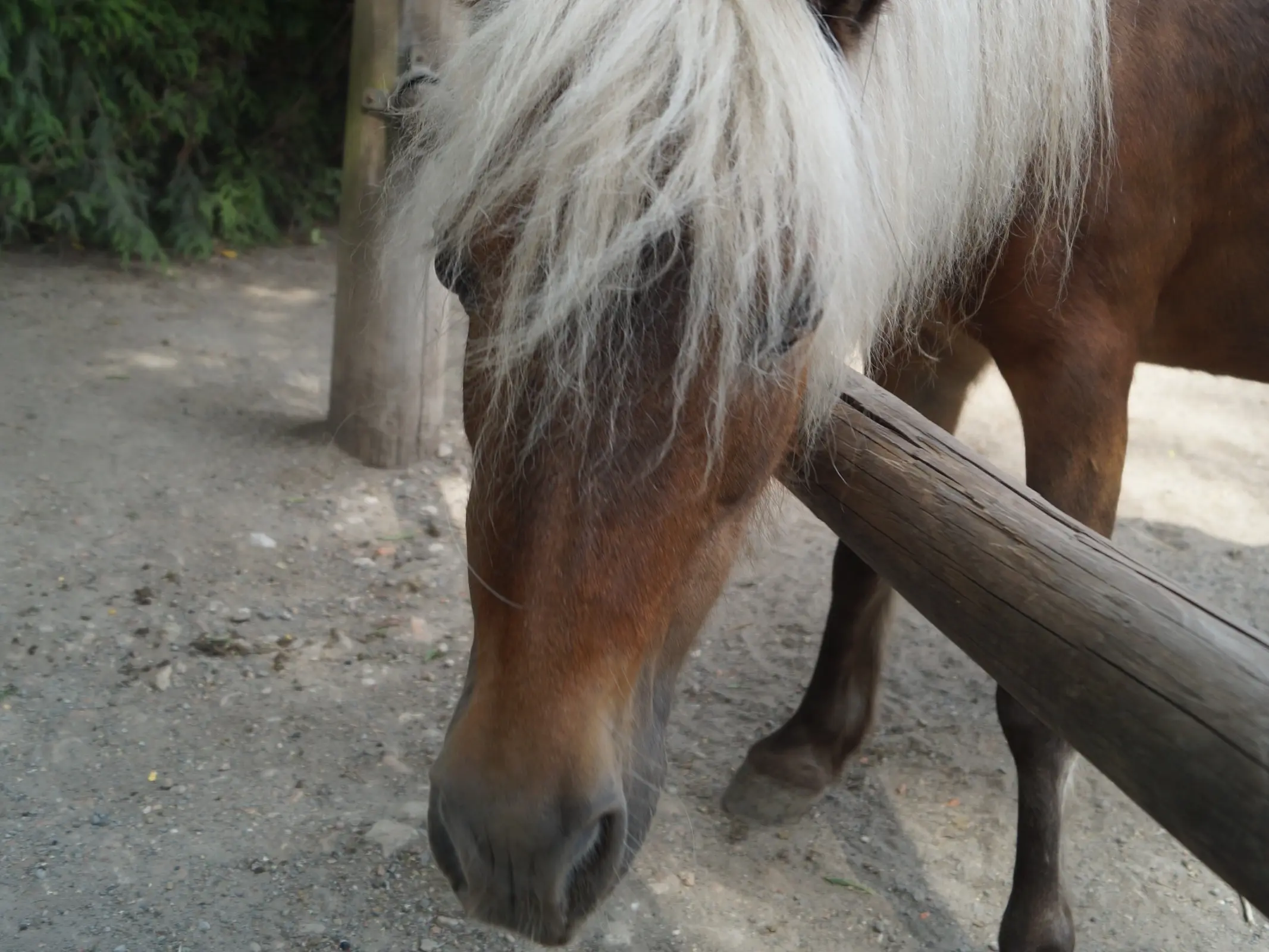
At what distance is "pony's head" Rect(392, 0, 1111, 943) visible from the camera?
110cm

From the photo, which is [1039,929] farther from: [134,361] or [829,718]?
[134,361]

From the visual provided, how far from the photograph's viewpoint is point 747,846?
7.75ft

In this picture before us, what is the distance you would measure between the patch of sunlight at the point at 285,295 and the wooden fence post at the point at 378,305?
1866 millimetres

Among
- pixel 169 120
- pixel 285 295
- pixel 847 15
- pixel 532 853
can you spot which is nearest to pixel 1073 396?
pixel 847 15

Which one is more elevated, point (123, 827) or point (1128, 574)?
point (1128, 574)

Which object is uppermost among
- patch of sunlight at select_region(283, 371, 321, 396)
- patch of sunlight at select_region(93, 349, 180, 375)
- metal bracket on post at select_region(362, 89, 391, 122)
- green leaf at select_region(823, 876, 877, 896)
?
metal bracket on post at select_region(362, 89, 391, 122)

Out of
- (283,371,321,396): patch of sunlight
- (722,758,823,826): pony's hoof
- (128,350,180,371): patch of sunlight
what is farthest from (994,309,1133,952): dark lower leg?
(128,350,180,371): patch of sunlight

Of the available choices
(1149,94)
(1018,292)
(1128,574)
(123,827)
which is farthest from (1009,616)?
(123,827)

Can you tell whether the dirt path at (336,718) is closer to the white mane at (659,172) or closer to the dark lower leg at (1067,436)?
the dark lower leg at (1067,436)

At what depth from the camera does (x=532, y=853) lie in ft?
3.47

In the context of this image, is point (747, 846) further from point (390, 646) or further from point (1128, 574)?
point (1128, 574)

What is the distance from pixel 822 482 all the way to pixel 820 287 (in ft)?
1.29

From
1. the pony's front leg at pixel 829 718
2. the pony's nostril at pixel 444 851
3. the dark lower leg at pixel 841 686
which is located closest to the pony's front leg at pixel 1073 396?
the dark lower leg at pixel 841 686

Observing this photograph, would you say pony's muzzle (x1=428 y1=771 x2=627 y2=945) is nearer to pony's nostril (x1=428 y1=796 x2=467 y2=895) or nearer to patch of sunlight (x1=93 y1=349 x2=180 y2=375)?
pony's nostril (x1=428 y1=796 x2=467 y2=895)
